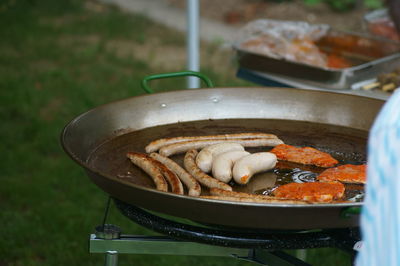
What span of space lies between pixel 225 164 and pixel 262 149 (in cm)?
37

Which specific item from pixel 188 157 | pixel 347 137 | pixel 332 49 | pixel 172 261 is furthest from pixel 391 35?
pixel 188 157

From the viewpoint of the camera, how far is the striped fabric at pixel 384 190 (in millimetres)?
967

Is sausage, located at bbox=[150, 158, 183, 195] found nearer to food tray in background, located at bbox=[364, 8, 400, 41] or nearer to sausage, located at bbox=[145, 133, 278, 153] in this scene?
sausage, located at bbox=[145, 133, 278, 153]

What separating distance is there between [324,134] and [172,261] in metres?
1.55

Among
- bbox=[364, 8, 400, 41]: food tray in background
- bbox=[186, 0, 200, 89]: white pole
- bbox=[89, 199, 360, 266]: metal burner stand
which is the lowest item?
bbox=[89, 199, 360, 266]: metal burner stand

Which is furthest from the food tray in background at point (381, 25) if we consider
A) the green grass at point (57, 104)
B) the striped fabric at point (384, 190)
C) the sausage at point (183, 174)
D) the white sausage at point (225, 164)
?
the striped fabric at point (384, 190)

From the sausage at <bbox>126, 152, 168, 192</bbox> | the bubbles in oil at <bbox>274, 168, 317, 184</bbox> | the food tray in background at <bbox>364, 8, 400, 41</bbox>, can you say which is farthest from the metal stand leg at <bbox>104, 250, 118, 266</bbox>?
the food tray in background at <bbox>364, 8, 400, 41</bbox>

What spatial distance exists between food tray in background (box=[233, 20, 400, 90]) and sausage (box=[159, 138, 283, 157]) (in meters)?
0.99

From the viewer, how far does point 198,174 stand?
2.24 metres

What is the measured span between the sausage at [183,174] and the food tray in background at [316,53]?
53.9 inches

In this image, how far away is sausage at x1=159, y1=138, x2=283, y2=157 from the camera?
2490mm

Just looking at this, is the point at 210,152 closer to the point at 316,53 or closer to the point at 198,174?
the point at 198,174

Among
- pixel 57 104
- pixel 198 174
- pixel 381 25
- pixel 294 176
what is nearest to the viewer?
pixel 198 174

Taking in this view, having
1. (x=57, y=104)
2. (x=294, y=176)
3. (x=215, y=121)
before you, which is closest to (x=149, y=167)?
(x=294, y=176)
